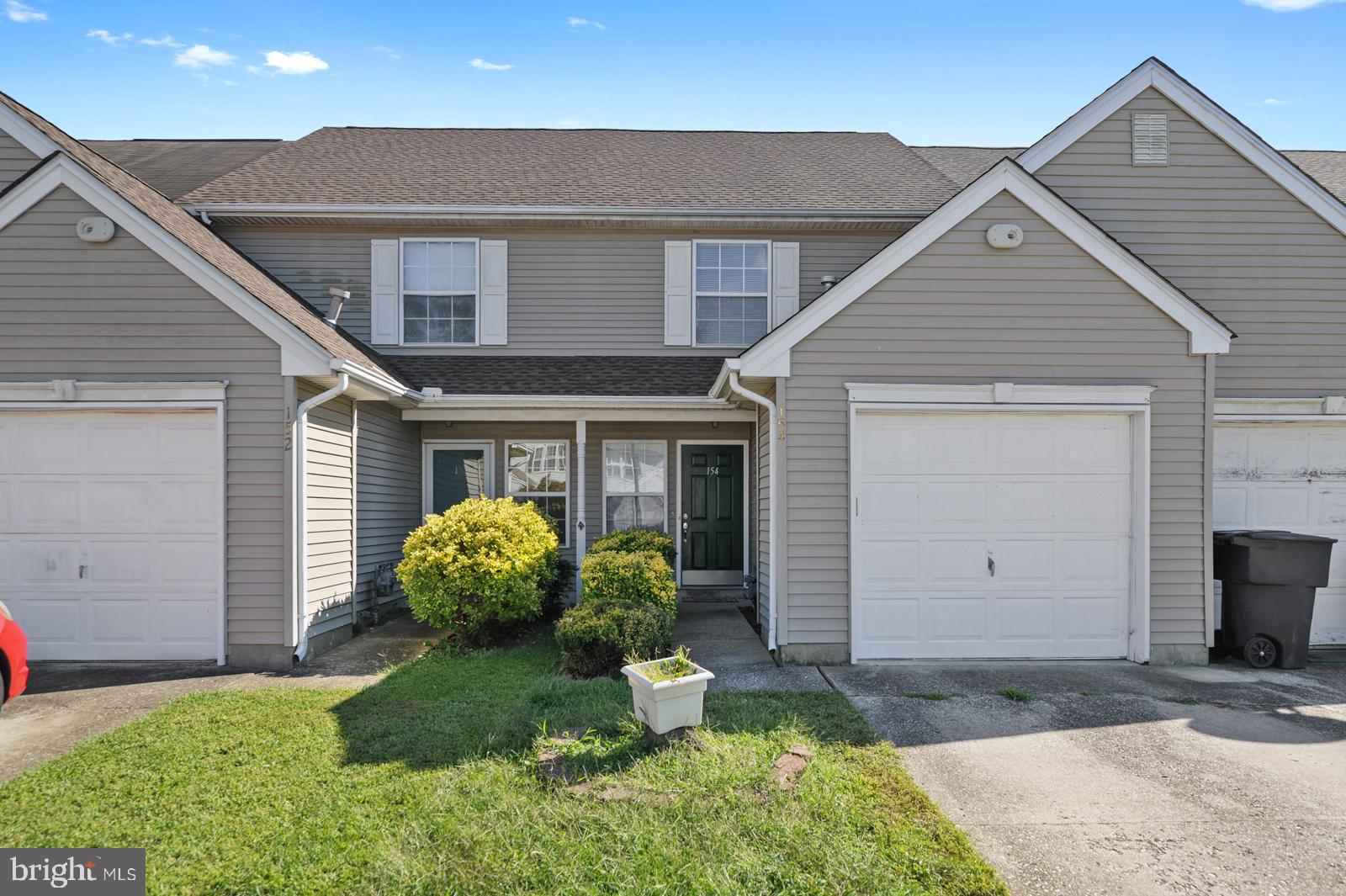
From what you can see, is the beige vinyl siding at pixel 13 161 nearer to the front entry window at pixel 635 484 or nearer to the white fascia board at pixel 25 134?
the white fascia board at pixel 25 134

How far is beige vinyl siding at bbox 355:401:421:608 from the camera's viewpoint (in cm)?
885

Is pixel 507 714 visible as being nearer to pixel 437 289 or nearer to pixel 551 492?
pixel 551 492

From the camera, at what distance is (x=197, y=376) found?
722 centimetres

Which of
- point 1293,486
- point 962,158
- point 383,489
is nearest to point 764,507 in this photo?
point 383,489

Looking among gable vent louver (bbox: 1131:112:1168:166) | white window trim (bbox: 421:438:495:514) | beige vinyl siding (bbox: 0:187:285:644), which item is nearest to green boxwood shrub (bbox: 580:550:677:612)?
beige vinyl siding (bbox: 0:187:285:644)

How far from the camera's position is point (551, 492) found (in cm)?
1073

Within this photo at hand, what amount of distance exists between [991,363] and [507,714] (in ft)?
17.8

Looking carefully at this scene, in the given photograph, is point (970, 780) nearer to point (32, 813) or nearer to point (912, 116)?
point (32, 813)

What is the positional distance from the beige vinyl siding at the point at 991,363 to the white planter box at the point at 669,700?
2.57 metres

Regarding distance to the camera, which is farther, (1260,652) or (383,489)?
(383,489)

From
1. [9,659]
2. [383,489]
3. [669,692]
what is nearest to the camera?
[669,692]

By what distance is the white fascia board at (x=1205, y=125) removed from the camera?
8398mm

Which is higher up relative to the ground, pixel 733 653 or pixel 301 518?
pixel 301 518

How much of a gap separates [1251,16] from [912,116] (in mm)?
4962
